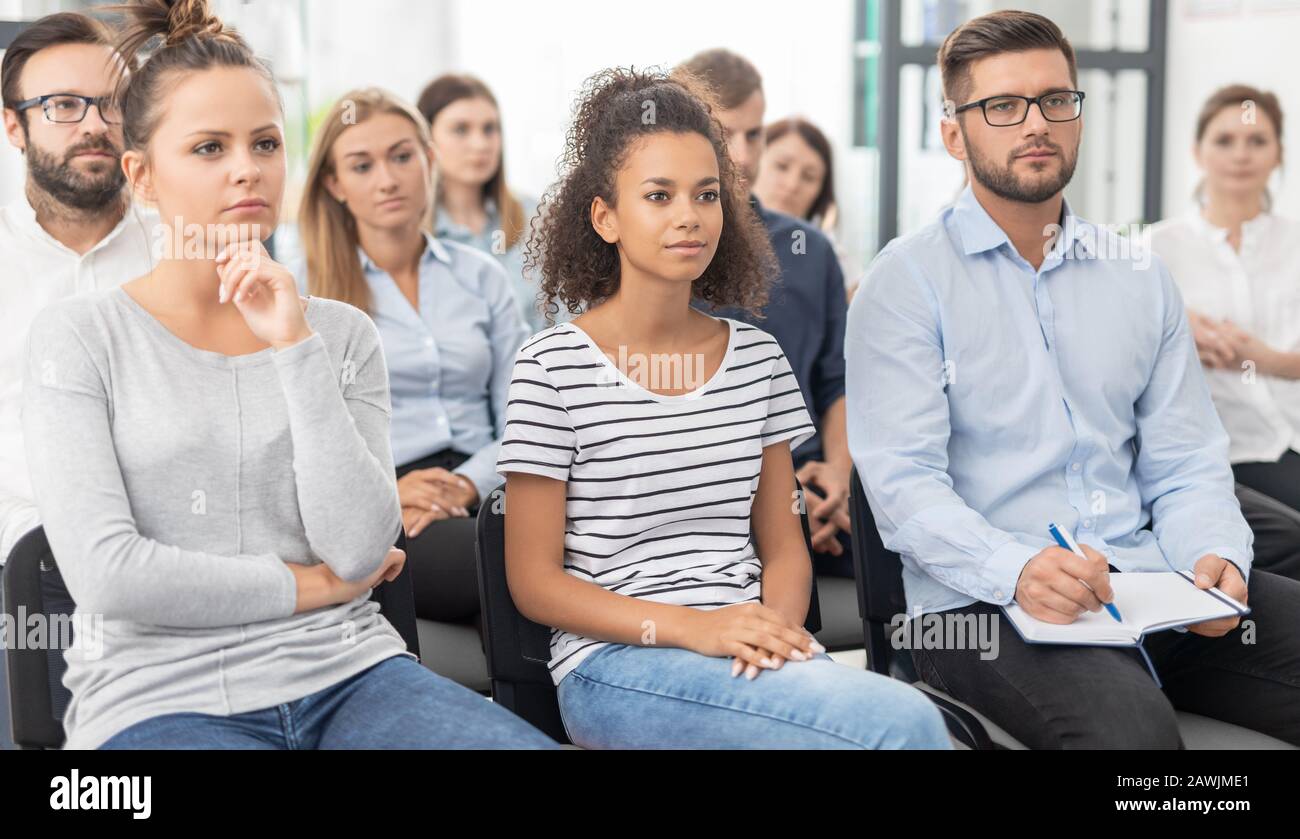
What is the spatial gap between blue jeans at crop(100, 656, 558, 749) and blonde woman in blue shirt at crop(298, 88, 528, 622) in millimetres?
1141

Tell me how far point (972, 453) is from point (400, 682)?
0.99m

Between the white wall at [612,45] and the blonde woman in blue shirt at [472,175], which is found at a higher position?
the white wall at [612,45]

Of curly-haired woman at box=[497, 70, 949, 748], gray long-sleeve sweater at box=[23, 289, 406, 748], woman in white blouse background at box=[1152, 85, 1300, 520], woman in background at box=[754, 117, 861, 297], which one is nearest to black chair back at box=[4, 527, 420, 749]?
gray long-sleeve sweater at box=[23, 289, 406, 748]

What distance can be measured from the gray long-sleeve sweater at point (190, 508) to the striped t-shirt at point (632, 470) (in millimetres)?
255

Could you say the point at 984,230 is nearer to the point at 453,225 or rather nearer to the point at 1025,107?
the point at 1025,107

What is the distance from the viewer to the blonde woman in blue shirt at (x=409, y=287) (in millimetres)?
2818

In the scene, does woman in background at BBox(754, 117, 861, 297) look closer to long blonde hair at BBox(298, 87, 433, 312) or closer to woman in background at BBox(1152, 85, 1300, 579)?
woman in background at BBox(1152, 85, 1300, 579)

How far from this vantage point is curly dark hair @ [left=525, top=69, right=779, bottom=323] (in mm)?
1854

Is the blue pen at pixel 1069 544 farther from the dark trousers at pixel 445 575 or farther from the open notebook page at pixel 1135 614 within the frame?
the dark trousers at pixel 445 575

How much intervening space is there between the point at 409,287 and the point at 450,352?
0.20 meters

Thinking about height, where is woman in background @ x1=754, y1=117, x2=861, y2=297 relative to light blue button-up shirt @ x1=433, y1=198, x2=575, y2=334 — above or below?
above

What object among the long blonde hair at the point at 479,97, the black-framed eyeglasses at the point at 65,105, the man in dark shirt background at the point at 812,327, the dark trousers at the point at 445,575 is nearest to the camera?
the black-framed eyeglasses at the point at 65,105

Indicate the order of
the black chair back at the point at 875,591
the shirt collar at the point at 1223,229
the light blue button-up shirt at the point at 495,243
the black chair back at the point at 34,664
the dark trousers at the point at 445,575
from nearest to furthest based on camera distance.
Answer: the black chair back at the point at 34,664 → the black chair back at the point at 875,591 → the dark trousers at the point at 445,575 → the shirt collar at the point at 1223,229 → the light blue button-up shirt at the point at 495,243

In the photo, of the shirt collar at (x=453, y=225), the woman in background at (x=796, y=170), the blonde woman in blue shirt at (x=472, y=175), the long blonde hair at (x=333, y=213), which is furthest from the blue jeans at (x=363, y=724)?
the woman in background at (x=796, y=170)
